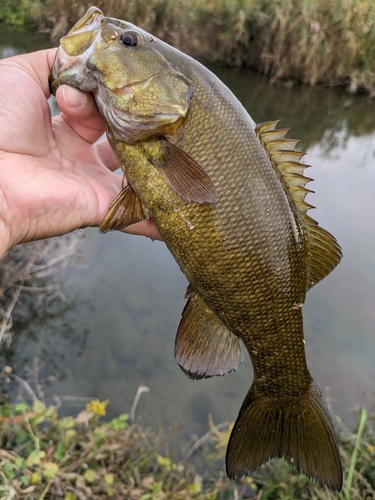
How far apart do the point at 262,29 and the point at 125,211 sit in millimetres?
10362

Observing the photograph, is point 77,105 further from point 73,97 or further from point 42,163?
point 42,163

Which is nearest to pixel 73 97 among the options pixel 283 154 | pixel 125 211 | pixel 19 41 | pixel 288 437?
pixel 125 211

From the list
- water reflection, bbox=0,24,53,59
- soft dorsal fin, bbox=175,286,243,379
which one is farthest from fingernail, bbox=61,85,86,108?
water reflection, bbox=0,24,53,59

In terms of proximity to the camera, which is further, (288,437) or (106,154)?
(106,154)

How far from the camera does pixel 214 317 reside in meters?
1.82

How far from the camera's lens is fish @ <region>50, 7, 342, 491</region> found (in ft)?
5.19

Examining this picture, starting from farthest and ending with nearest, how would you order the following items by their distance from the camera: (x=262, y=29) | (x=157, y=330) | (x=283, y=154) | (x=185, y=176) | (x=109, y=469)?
(x=262, y=29), (x=157, y=330), (x=109, y=469), (x=283, y=154), (x=185, y=176)

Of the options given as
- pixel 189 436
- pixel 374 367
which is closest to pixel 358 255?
pixel 374 367

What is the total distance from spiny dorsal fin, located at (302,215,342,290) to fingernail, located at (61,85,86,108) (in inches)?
43.4

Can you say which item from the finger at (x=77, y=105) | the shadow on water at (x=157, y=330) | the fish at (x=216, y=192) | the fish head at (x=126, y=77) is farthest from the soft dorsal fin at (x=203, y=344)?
the shadow on water at (x=157, y=330)

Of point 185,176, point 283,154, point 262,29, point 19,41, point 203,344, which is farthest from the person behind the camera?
point 262,29

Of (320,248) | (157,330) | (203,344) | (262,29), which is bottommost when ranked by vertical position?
(157,330)

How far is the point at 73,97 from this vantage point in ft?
5.63

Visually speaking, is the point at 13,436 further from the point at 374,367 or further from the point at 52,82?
the point at 374,367
